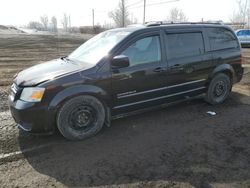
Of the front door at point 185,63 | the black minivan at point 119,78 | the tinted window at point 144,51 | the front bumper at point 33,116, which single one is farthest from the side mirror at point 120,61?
the front bumper at point 33,116

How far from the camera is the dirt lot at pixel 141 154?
3.04 meters

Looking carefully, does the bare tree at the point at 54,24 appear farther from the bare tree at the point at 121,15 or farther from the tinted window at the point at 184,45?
the tinted window at the point at 184,45

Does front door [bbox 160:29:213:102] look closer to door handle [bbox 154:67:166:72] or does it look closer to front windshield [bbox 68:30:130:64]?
door handle [bbox 154:67:166:72]

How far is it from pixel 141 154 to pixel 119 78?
4.23 feet

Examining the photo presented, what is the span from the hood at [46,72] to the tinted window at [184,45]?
166 cm

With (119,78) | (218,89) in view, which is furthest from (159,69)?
(218,89)

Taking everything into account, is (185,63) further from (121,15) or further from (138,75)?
(121,15)

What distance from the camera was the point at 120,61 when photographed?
3.96 meters

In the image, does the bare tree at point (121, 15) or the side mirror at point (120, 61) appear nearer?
the side mirror at point (120, 61)

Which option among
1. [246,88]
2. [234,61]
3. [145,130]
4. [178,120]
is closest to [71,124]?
[145,130]

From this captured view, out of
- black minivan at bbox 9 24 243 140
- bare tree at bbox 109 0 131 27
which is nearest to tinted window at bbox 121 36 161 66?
black minivan at bbox 9 24 243 140

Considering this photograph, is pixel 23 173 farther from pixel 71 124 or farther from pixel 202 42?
pixel 202 42

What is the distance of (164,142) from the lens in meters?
3.95

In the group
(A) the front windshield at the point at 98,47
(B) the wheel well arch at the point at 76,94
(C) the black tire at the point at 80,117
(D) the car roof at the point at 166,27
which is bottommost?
(C) the black tire at the point at 80,117
